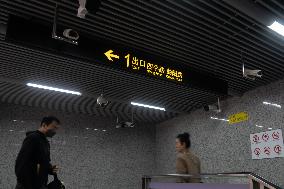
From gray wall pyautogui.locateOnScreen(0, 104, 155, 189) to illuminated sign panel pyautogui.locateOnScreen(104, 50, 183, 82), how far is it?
5141 mm

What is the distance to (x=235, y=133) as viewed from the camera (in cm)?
697

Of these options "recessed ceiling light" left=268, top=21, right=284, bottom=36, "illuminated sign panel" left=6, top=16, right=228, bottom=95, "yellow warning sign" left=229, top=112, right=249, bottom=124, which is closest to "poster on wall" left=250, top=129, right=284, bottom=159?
"yellow warning sign" left=229, top=112, right=249, bottom=124

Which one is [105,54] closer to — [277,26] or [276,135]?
[277,26]

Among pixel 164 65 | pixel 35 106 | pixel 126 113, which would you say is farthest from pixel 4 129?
pixel 164 65

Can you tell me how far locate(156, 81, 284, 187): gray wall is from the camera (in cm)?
607

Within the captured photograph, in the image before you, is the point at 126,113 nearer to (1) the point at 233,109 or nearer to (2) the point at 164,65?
(1) the point at 233,109

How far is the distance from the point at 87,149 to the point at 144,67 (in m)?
5.35

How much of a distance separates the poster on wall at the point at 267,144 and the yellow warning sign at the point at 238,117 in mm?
472

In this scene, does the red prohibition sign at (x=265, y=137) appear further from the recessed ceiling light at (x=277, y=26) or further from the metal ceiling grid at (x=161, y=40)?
the recessed ceiling light at (x=277, y=26)

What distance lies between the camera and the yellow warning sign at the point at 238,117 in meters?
6.80

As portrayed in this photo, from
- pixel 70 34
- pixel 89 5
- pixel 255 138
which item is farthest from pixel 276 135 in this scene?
pixel 89 5

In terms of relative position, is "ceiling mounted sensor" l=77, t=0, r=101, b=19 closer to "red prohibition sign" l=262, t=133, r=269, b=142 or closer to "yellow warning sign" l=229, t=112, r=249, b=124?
"red prohibition sign" l=262, t=133, r=269, b=142

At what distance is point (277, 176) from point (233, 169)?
1166 millimetres

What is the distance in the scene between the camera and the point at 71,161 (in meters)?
8.38
